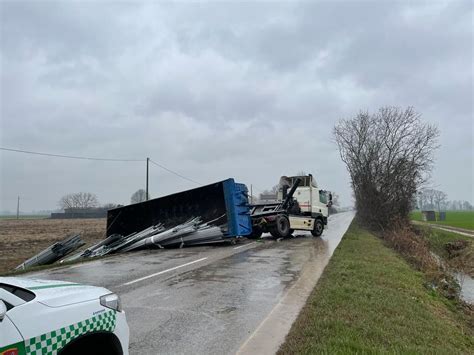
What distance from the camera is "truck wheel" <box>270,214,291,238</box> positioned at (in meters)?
21.6

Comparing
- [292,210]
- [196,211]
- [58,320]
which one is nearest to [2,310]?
[58,320]

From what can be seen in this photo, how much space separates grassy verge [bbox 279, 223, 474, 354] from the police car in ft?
8.19

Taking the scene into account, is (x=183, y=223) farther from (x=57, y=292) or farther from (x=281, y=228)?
(x=57, y=292)

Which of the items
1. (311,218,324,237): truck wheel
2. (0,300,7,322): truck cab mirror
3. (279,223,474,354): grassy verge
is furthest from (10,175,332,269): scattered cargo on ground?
(0,300,7,322): truck cab mirror

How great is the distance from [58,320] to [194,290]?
604 cm

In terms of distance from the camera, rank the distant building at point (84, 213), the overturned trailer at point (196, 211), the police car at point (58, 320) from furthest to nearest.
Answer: the distant building at point (84, 213), the overturned trailer at point (196, 211), the police car at point (58, 320)

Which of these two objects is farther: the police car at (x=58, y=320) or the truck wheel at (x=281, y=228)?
the truck wheel at (x=281, y=228)

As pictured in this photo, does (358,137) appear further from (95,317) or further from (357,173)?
(95,317)

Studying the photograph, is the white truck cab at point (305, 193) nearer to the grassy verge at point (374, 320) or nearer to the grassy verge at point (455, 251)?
the grassy verge at point (455, 251)

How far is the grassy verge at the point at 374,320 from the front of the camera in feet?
16.9

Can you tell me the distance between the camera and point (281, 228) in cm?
2202

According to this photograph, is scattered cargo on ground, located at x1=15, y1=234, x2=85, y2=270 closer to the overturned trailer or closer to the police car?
the overturned trailer

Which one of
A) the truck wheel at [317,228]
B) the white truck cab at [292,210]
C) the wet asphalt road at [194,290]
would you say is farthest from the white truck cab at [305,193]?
the wet asphalt road at [194,290]

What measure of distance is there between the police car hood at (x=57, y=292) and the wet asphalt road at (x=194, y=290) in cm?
210
